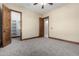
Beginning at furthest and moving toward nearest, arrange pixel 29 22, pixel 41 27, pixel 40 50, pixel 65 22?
pixel 41 27
pixel 29 22
pixel 65 22
pixel 40 50

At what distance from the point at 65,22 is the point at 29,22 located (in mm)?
2576

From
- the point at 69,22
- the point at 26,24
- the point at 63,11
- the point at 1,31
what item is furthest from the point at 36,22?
the point at 1,31

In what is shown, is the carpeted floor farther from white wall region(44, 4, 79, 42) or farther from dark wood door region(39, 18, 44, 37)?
dark wood door region(39, 18, 44, 37)

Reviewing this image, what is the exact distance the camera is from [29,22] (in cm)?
541

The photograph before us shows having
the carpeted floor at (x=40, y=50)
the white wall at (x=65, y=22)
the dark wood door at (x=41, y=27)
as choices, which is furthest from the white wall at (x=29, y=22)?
the carpeted floor at (x=40, y=50)

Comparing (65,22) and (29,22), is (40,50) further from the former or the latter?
(29,22)

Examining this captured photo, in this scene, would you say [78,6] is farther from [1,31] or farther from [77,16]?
[1,31]

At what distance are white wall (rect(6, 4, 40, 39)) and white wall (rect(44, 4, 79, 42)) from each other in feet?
4.22

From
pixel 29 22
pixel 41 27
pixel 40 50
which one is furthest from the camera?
pixel 41 27

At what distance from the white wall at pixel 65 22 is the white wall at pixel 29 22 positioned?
129 centimetres

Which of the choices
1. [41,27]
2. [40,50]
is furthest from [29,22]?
[40,50]

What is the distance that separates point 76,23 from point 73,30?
1.36 ft

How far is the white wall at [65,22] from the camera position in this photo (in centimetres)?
382

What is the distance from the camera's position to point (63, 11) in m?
4.60
